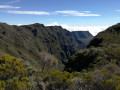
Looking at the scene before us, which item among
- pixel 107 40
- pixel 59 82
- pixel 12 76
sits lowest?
pixel 59 82

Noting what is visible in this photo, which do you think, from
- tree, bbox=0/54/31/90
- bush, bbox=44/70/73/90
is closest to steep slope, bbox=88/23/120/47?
bush, bbox=44/70/73/90

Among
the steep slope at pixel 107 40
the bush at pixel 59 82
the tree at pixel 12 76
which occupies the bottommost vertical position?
the bush at pixel 59 82

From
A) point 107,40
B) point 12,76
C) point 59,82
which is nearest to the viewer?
point 12,76

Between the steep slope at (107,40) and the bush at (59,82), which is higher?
the steep slope at (107,40)

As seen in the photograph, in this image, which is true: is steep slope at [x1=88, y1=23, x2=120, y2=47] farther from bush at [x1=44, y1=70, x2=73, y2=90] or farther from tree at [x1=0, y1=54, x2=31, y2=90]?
tree at [x1=0, y1=54, x2=31, y2=90]

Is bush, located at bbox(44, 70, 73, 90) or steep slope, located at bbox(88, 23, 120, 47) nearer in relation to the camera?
bush, located at bbox(44, 70, 73, 90)

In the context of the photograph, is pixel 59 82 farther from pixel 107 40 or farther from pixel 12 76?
pixel 107 40

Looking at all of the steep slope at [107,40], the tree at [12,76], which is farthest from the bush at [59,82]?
Result: the steep slope at [107,40]

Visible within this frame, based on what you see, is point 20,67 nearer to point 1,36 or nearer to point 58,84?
point 58,84

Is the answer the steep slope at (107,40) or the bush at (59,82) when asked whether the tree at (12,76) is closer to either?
the bush at (59,82)

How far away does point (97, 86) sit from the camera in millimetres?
11211

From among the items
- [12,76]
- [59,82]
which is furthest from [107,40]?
[12,76]

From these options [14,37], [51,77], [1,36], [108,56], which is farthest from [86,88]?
[14,37]

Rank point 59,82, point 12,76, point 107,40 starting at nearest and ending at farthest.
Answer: point 12,76 < point 59,82 < point 107,40
